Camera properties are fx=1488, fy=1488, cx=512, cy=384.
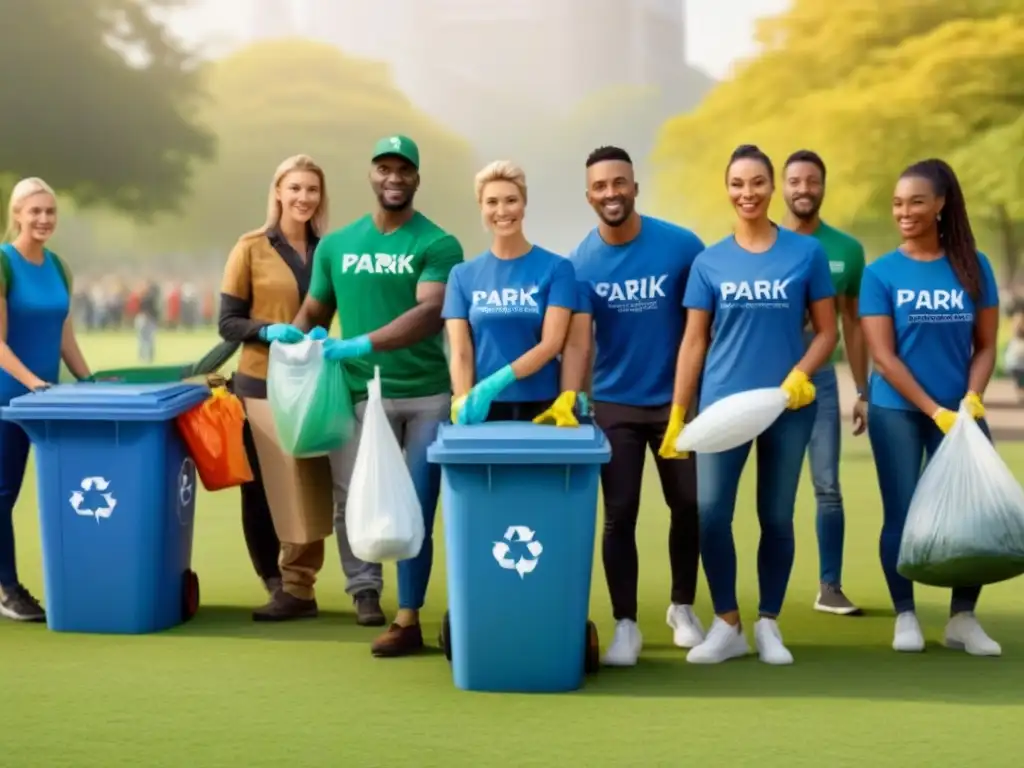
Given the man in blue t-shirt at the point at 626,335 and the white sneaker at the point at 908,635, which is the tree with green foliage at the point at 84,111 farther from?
the white sneaker at the point at 908,635

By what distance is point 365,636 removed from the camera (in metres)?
5.65

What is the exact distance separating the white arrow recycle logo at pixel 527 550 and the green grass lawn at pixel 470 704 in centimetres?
42

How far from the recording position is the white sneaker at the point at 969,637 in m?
5.32

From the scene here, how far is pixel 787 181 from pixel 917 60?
16.3 meters

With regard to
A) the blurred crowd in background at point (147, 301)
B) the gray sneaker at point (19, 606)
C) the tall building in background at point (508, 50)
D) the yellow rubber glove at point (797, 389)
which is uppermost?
the tall building in background at point (508, 50)

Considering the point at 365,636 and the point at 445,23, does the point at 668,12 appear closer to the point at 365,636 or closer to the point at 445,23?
the point at 445,23

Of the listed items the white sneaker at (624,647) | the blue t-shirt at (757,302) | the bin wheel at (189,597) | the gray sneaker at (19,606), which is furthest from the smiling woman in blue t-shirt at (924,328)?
the gray sneaker at (19,606)

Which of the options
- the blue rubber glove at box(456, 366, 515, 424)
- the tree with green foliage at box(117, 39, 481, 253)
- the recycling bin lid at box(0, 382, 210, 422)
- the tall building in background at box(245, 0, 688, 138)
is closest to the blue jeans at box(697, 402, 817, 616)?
the blue rubber glove at box(456, 366, 515, 424)

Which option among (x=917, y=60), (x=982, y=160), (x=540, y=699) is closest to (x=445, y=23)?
(x=917, y=60)

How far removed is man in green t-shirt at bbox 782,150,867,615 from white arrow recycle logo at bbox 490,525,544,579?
1.65 meters

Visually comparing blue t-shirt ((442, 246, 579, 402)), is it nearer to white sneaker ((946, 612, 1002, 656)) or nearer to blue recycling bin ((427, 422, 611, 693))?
blue recycling bin ((427, 422, 611, 693))

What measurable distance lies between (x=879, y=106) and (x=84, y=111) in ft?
44.1

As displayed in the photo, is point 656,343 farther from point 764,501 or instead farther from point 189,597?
point 189,597

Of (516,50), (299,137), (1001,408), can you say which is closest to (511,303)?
(1001,408)
